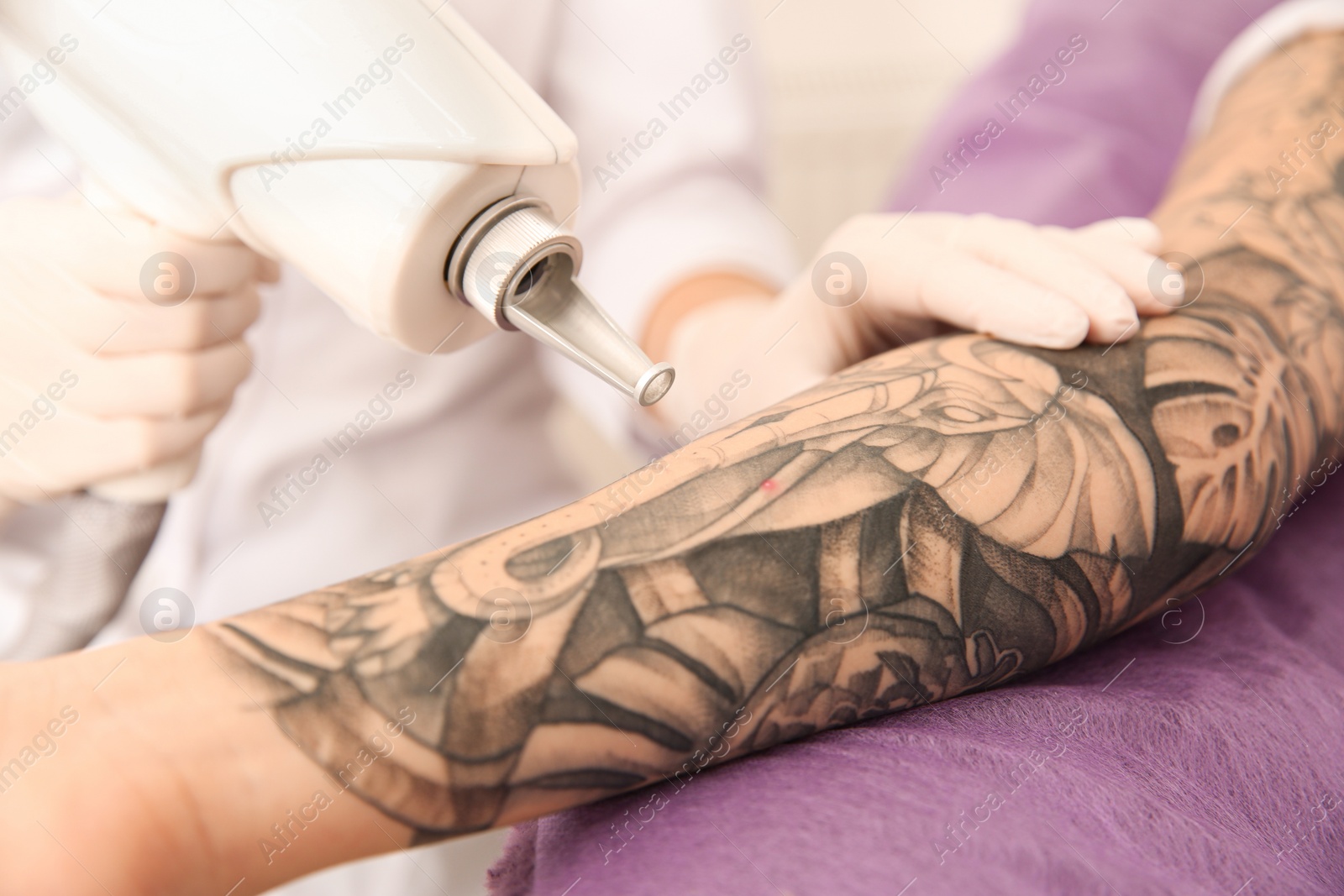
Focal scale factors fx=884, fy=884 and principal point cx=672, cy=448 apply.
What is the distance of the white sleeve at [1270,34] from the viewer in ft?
2.81

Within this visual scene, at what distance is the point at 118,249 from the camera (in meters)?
0.56

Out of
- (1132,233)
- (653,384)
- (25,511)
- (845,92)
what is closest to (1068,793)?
(653,384)

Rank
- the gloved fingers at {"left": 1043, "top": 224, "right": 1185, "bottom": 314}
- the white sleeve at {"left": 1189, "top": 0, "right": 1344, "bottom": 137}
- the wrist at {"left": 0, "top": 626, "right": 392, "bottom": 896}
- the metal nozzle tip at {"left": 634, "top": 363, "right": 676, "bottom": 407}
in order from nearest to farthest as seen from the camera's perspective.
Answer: the wrist at {"left": 0, "top": 626, "right": 392, "bottom": 896} < the metal nozzle tip at {"left": 634, "top": 363, "right": 676, "bottom": 407} < the gloved fingers at {"left": 1043, "top": 224, "right": 1185, "bottom": 314} < the white sleeve at {"left": 1189, "top": 0, "right": 1344, "bottom": 137}

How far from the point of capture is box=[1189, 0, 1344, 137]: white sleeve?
855 mm

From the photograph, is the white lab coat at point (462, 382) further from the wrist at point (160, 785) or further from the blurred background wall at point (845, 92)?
the blurred background wall at point (845, 92)

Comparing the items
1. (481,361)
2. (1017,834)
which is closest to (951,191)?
(481,361)

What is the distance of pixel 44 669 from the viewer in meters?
0.39

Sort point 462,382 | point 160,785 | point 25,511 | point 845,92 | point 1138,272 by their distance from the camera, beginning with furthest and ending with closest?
point 845,92 < point 462,382 < point 25,511 < point 1138,272 < point 160,785

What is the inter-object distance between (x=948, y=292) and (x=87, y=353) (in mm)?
581

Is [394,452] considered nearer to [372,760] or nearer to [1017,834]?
[372,760]

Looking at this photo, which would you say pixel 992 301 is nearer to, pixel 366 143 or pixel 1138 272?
pixel 1138 272

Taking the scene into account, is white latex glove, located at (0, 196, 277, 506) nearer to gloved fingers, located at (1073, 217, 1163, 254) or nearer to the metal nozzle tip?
the metal nozzle tip

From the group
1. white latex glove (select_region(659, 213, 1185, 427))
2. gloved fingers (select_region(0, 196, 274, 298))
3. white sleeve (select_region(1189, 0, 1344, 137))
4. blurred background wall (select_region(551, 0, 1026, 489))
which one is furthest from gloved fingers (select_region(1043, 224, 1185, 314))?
blurred background wall (select_region(551, 0, 1026, 489))

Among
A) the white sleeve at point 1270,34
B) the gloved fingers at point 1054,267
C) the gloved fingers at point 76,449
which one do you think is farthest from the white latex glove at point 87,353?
the white sleeve at point 1270,34
